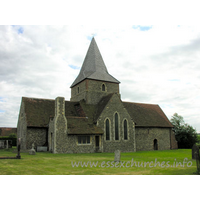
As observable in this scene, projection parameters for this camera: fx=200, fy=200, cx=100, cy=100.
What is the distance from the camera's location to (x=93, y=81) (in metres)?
34.7

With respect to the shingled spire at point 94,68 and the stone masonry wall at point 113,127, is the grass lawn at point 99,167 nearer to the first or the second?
the stone masonry wall at point 113,127

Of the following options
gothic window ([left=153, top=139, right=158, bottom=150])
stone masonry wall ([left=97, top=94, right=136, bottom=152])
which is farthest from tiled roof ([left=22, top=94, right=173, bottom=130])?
gothic window ([left=153, top=139, right=158, bottom=150])

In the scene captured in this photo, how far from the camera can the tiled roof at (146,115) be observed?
34.6m

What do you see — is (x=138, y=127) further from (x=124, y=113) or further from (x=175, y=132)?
(x=175, y=132)

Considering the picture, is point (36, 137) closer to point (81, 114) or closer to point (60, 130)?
point (60, 130)

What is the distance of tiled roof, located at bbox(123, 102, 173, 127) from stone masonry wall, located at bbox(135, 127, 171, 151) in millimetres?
949

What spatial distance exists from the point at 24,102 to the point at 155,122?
73.5 ft

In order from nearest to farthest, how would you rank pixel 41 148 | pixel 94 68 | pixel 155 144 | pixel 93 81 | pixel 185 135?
pixel 41 148 → pixel 93 81 → pixel 155 144 → pixel 94 68 → pixel 185 135

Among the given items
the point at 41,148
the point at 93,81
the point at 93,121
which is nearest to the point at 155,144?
the point at 93,121

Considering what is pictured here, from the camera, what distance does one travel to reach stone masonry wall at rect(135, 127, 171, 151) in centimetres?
3325

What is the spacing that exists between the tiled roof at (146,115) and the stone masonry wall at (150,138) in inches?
37.4

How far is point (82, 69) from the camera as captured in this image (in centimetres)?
3762

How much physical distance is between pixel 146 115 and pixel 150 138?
4402 mm

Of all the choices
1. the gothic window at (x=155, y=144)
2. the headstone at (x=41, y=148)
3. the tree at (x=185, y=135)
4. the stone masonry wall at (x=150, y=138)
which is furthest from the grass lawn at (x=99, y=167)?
the tree at (x=185, y=135)
